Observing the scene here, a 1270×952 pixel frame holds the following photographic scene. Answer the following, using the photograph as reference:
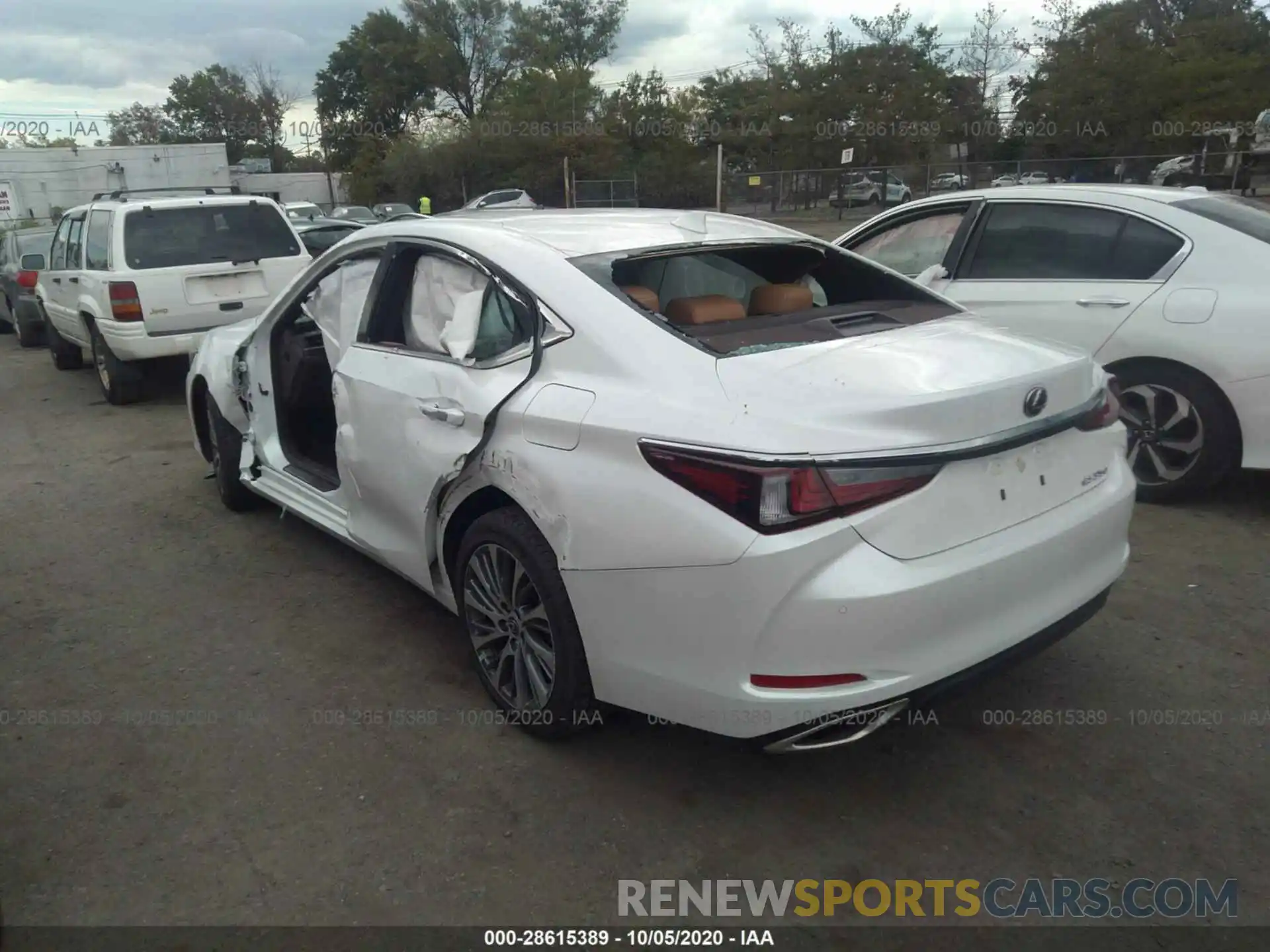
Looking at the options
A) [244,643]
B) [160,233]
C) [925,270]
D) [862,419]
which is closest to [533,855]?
[862,419]

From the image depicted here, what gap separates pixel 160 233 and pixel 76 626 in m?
5.40

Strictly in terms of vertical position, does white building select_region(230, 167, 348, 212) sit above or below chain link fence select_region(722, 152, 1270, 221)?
above

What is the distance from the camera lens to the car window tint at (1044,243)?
5.20 meters

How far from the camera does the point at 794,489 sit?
233cm

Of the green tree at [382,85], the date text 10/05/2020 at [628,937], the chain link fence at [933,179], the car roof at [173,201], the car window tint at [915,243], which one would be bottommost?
the date text 10/05/2020 at [628,937]

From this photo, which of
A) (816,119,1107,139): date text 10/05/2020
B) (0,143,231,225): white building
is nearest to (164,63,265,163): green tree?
(0,143,231,225): white building

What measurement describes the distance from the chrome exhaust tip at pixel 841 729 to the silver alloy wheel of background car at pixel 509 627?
77 cm

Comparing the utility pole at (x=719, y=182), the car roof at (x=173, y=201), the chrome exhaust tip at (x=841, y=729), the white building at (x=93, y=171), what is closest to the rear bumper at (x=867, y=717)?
the chrome exhaust tip at (x=841, y=729)

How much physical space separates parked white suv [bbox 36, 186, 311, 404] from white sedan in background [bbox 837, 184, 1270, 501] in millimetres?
5943

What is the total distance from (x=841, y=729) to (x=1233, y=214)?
410cm

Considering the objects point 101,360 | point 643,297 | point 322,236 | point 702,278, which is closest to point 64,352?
point 101,360

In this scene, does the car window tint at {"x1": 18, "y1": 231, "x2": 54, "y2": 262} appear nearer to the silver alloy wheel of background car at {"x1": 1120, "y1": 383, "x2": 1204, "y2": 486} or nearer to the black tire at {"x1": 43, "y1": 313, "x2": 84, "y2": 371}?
the black tire at {"x1": 43, "y1": 313, "x2": 84, "y2": 371}

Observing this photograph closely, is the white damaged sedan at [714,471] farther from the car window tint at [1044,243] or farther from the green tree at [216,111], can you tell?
the green tree at [216,111]

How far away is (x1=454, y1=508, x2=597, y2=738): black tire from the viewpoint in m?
2.81
